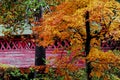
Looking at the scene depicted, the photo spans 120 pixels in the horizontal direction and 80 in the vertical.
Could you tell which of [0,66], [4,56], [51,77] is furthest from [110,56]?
[4,56]

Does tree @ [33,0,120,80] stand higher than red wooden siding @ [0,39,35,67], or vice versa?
tree @ [33,0,120,80]

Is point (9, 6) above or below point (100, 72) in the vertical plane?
above

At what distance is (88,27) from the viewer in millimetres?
10344

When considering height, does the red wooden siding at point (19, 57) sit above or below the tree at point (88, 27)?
below

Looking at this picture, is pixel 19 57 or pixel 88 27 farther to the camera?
pixel 19 57

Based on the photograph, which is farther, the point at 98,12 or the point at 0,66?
the point at 0,66

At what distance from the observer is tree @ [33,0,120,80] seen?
9.77 meters

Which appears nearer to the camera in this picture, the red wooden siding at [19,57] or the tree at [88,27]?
the tree at [88,27]

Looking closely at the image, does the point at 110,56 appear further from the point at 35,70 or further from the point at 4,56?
the point at 4,56

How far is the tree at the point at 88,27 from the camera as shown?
384 inches

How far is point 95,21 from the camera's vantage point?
10.1 metres

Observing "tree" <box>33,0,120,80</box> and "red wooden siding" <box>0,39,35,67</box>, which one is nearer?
"tree" <box>33,0,120,80</box>

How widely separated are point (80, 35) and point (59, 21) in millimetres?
897

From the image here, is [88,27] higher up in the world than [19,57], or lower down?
higher up
